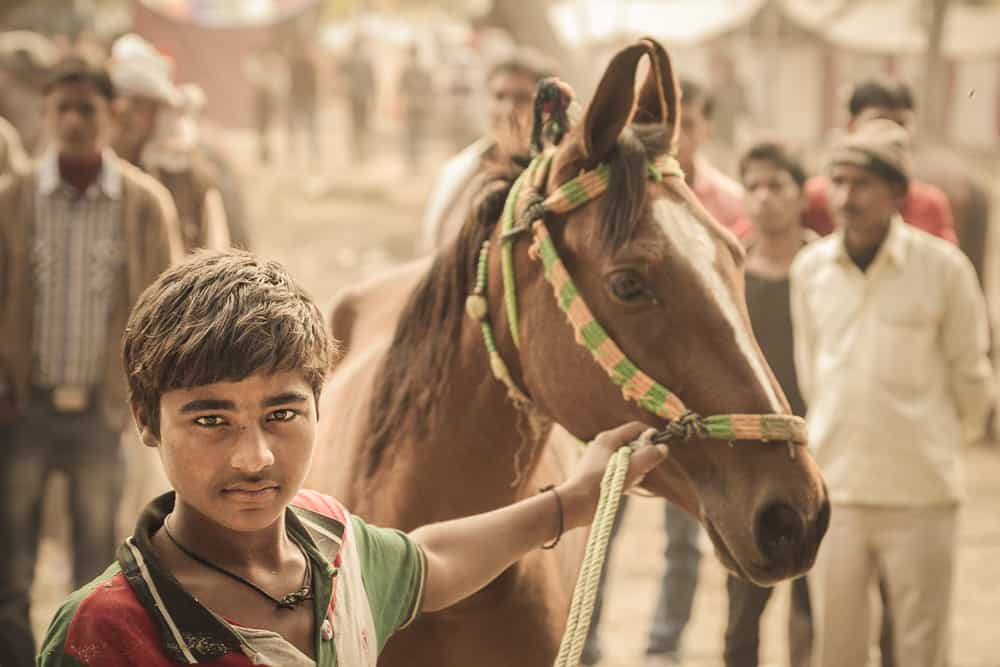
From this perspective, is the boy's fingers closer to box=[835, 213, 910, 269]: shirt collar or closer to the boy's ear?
the boy's ear

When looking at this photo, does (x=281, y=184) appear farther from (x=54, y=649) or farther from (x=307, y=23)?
(x=54, y=649)

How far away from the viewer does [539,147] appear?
104 inches

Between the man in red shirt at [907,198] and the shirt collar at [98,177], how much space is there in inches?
105

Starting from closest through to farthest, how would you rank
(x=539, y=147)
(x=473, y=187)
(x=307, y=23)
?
1. (x=539, y=147)
2. (x=473, y=187)
3. (x=307, y=23)

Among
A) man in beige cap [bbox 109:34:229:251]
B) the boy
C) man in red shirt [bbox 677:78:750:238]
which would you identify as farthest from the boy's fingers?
man in beige cap [bbox 109:34:229:251]

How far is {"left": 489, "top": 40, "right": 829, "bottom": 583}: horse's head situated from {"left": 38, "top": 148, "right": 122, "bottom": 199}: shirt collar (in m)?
2.36

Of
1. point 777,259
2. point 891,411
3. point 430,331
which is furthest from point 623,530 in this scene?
point 430,331

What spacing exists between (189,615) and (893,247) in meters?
2.94

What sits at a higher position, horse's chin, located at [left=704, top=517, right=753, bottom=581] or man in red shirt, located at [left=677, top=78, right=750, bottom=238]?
man in red shirt, located at [left=677, top=78, right=750, bottom=238]

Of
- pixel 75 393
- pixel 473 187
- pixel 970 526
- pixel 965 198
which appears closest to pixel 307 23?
pixel 965 198

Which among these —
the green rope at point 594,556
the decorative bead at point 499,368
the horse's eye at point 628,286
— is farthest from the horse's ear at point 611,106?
the green rope at point 594,556

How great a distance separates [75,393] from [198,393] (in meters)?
3.00

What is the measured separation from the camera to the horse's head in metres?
2.18

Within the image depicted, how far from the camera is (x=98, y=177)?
14.6ft
